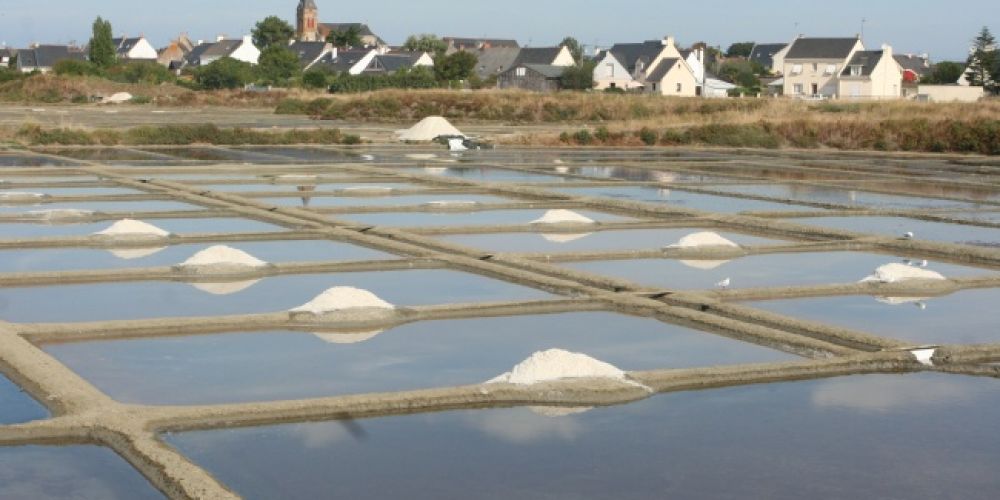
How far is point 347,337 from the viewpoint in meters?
7.12

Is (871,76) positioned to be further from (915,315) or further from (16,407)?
(16,407)

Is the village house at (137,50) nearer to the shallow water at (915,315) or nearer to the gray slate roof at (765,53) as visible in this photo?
the gray slate roof at (765,53)

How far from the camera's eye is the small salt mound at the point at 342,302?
24.8 feet

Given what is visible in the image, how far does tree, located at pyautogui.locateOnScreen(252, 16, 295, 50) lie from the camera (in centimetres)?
10544

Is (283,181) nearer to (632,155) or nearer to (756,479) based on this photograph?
(632,155)

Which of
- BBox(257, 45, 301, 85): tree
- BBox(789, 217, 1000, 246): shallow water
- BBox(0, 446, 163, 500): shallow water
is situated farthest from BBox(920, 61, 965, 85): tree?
BBox(0, 446, 163, 500): shallow water

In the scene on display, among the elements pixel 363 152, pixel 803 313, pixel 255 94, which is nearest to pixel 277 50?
pixel 255 94

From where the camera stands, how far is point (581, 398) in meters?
5.85

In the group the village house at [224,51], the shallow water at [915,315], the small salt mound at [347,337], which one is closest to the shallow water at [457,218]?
the shallow water at [915,315]

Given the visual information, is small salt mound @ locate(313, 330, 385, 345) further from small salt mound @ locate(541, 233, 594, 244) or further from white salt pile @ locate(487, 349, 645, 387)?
small salt mound @ locate(541, 233, 594, 244)

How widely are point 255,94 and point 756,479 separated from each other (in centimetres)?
5210

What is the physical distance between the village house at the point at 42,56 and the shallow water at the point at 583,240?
86.5 m

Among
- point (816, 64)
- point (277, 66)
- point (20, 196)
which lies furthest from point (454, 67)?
point (20, 196)

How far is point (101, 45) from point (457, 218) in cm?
7831
